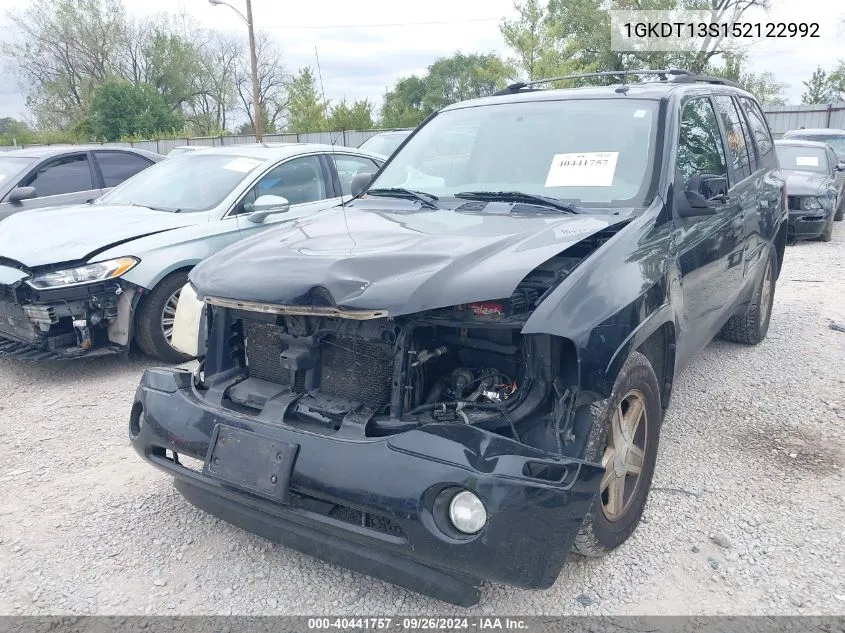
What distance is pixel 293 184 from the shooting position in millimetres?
6195

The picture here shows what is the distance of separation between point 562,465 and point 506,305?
61 centimetres

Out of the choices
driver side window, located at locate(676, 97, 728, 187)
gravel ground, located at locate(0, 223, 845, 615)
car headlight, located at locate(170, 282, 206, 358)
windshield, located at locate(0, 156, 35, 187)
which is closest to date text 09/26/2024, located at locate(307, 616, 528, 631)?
gravel ground, located at locate(0, 223, 845, 615)

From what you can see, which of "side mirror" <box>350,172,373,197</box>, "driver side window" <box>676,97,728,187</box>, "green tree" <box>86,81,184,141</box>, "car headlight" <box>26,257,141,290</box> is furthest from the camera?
"green tree" <box>86,81,184,141</box>

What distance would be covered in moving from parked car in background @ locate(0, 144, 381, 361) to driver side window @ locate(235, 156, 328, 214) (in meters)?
0.01

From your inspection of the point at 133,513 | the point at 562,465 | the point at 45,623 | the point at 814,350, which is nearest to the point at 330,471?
the point at 562,465

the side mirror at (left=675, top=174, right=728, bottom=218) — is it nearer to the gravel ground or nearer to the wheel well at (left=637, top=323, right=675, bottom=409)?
the wheel well at (left=637, top=323, right=675, bottom=409)

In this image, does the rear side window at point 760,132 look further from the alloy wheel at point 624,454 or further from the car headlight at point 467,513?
the car headlight at point 467,513

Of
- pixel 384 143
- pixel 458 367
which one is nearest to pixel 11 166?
pixel 384 143

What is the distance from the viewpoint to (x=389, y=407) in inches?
98.9

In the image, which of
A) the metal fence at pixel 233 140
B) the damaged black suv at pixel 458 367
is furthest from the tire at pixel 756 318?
the metal fence at pixel 233 140

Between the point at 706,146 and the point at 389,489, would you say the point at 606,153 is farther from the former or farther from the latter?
the point at 389,489

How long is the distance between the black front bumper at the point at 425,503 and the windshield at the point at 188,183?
3.61 metres

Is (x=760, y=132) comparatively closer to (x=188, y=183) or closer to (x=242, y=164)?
(x=242, y=164)

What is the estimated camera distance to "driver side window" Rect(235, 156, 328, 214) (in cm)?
583
